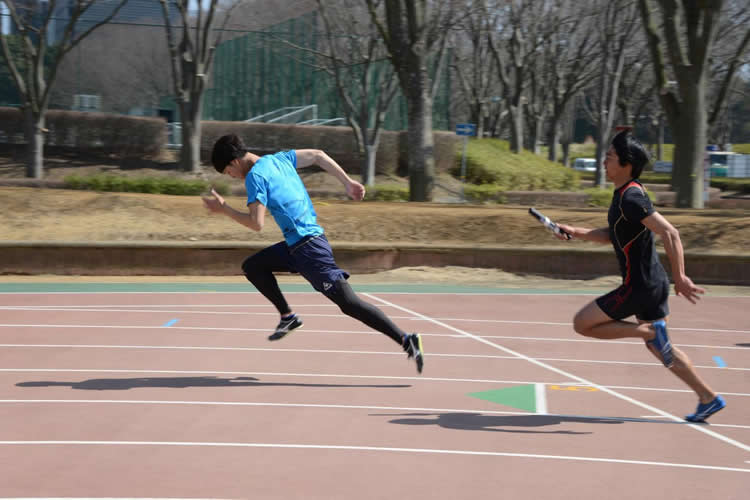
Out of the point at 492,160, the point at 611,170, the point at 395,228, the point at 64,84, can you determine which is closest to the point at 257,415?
the point at 611,170

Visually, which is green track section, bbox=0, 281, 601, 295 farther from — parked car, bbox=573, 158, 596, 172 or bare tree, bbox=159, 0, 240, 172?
parked car, bbox=573, 158, 596, 172

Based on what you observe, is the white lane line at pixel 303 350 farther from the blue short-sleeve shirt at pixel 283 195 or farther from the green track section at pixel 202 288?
the green track section at pixel 202 288

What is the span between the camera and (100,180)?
20938mm

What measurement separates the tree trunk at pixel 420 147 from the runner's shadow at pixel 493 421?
14.8 m

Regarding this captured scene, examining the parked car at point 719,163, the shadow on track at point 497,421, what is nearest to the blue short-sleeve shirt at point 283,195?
the shadow on track at point 497,421

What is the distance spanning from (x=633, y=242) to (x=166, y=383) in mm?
3719

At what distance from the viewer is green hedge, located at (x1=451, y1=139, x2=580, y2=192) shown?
3741 cm

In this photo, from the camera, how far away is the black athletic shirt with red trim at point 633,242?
584cm

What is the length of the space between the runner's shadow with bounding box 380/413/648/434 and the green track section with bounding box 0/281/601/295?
23.0 feet

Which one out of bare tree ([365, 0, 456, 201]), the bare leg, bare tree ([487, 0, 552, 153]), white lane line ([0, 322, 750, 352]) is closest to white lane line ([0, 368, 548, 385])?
the bare leg

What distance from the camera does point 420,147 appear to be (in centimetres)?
2100

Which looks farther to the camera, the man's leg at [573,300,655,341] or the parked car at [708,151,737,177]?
the parked car at [708,151,737,177]

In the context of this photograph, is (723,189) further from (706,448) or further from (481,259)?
(706,448)

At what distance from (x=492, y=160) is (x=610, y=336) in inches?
1301
